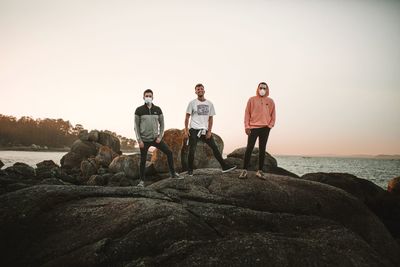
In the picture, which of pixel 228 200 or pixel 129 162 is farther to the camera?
pixel 129 162

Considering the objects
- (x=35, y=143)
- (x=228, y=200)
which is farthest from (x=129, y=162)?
(x=35, y=143)

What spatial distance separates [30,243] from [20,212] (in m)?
0.75

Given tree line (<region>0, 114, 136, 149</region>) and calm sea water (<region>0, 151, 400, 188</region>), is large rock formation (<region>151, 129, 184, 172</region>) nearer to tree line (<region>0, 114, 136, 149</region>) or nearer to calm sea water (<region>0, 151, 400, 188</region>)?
calm sea water (<region>0, 151, 400, 188</region>)

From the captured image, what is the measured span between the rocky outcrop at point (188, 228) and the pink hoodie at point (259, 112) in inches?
77.7

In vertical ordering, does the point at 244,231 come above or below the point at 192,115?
below

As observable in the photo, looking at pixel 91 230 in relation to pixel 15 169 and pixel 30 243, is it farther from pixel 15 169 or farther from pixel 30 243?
pixel 15 169

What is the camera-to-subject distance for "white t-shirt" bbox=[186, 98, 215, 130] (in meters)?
8.16

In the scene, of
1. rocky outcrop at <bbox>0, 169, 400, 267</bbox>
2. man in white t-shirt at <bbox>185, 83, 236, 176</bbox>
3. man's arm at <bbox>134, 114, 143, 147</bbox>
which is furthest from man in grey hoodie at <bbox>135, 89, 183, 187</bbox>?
rocky outcrop at <bbox>0, 169, 400, 267</bbox>

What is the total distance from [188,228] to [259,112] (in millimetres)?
4464

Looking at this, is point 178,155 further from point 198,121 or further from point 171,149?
point 198,121

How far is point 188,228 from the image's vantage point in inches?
176

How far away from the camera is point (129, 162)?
24.1 metres

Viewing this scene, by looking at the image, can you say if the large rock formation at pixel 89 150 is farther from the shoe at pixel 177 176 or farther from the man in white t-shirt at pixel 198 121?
the man in white t-shirt at pixel 198 121

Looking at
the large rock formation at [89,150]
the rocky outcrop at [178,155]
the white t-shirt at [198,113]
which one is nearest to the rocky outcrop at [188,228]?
the white t-shirt at [198,113]
